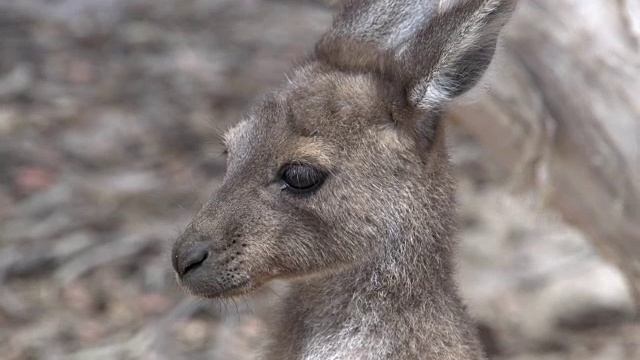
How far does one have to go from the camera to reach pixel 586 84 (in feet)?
15.5

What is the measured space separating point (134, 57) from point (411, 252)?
532 cm

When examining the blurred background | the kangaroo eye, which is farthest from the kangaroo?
the blurred background

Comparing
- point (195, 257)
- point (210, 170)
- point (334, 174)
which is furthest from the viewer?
point (210, 170)

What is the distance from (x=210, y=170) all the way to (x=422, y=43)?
13.0ft

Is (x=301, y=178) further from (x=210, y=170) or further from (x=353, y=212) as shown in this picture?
(x=210, y=170)

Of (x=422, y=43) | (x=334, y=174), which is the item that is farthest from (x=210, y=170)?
(x=422, y=43)

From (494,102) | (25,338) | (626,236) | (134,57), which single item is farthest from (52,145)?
(626,236)

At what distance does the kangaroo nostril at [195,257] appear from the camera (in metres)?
3.51

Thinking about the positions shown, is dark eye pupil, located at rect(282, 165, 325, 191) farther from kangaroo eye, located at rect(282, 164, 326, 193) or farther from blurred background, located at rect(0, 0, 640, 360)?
blurred background, located at rect(0, 0, 640, 360)

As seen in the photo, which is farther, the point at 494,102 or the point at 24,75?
the point at 24,75

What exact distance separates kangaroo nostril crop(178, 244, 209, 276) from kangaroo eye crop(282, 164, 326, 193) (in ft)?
1.13

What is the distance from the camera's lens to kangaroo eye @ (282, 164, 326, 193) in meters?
3.59

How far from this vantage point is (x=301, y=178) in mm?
3588

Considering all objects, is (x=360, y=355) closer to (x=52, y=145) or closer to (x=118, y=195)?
(x=118, y=195)
